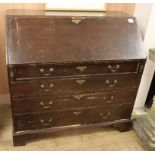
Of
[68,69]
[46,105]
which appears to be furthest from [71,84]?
[46,105]

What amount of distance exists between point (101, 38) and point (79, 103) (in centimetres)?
57

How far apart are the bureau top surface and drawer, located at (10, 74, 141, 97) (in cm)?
17

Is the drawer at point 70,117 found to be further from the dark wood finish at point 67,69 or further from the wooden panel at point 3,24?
the wooden panel at point 3,24

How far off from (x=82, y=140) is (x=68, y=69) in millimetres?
757

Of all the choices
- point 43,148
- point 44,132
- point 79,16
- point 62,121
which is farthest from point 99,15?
point 43,148

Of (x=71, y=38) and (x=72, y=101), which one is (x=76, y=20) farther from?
(x=72, y=101)

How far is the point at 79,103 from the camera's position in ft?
5.79

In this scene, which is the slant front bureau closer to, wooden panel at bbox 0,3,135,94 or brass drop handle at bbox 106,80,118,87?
brass drop handle at bbox 106,80,118,87

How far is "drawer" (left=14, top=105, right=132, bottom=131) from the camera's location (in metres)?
1.72

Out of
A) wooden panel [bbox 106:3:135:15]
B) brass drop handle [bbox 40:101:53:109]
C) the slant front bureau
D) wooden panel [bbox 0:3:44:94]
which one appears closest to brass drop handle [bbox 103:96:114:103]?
the slant front bureau

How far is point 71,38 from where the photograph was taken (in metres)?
1.60

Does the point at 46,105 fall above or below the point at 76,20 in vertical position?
below

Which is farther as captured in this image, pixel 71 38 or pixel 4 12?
pixel 4 12

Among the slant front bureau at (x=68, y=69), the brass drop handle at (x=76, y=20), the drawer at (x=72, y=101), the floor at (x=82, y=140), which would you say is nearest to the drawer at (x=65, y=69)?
the slant front bureau at (x=68, y=69)
